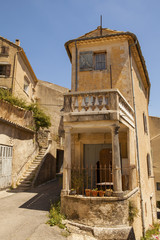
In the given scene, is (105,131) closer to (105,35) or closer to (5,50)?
(105,35)

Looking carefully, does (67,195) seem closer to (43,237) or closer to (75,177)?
(75,177)

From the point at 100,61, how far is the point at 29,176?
8.27 meters

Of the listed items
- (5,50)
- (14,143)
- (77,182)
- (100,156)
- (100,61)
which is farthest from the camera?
(5,50)

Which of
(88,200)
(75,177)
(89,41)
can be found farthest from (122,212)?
(89,41)

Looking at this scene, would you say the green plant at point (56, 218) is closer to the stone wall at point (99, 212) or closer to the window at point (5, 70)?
the stone wall at point (99, 212)

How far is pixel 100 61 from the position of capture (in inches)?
423

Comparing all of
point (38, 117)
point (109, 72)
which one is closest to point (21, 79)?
point (38, 117)

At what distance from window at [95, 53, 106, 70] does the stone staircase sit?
7.61 meters

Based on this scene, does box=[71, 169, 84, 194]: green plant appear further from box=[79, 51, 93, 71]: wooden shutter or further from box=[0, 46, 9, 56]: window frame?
box=[0, 46, 9, 56]: window frame

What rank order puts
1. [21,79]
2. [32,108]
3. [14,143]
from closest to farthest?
[14,143]
[32,108]
[21,79]

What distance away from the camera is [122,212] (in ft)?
19.9

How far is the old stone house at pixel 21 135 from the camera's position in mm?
10516

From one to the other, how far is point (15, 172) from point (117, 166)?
714cm

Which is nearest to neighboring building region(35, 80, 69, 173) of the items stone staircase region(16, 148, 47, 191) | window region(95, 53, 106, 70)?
stone staircase region(16, 148, 47, 191)
